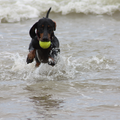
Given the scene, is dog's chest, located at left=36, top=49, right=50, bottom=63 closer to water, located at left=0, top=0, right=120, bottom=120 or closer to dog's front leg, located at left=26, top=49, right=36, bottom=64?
dog's front leg, located at left=26, top=49, right=36, bottom=64

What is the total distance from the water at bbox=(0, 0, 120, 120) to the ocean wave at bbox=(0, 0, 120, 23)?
1.17 m

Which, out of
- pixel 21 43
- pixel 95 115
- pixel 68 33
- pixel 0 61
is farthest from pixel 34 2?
pixel 95 115

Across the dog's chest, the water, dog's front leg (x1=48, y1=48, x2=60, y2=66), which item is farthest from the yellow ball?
the water

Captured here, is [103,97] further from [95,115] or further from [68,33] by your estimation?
[68,33]

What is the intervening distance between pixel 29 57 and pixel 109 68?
163cm

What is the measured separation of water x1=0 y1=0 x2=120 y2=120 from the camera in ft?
9.76

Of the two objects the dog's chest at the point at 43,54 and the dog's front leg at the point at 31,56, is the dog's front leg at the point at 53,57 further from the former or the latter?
the dog's front leg at the point at 31,56

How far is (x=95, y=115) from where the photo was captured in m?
2.82

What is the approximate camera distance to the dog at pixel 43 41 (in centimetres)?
403

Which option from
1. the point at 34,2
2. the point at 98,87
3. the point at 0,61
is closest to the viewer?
the point at 98,87

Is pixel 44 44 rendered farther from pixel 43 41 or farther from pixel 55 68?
pixel 55 68

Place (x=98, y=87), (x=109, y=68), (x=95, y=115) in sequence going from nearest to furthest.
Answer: (x=95, y=115) < (x=98, y=87) < (x=109, y=68)

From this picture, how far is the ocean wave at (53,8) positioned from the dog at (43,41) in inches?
271

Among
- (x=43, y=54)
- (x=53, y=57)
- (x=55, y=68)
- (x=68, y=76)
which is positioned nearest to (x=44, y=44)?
(x=43, y=54)
